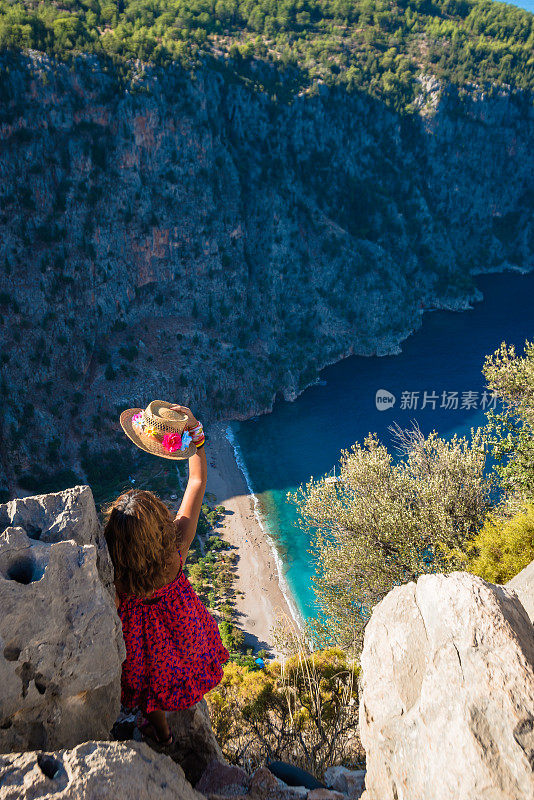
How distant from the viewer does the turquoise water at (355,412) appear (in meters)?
36.4

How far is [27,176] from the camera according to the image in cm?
4266

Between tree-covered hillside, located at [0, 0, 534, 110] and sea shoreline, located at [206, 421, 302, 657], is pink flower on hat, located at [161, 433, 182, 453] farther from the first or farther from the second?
tree-covered hillside, located at [0, 0, 534, 110]

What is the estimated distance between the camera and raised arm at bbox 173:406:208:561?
13.2ft

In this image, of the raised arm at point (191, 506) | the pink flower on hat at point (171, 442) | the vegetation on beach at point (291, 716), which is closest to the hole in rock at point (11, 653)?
the raised arm at point (191, 506)

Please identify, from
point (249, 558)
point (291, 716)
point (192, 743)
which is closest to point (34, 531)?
point (192, 743)

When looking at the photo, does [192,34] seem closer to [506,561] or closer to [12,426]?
[12,426]

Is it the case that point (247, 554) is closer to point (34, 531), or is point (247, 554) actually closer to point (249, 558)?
point (249, 558)

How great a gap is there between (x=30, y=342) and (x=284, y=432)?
23813 millimetres

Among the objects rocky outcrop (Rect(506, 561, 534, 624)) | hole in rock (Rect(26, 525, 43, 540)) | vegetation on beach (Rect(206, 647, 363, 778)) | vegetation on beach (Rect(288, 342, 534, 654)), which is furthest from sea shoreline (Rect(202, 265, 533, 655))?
hole in rock (Rect(26, 525, 43, 540))

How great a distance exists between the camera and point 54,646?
3180mm

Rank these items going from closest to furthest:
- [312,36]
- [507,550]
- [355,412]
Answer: [507,550], [355,412], [312,36]

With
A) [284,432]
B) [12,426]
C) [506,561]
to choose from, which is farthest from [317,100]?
[506,561]

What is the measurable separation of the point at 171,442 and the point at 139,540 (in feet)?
3.97

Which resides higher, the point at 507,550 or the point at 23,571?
the point at 23,571
